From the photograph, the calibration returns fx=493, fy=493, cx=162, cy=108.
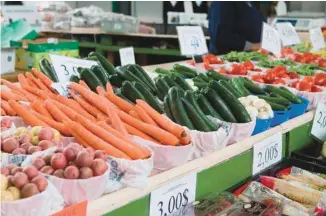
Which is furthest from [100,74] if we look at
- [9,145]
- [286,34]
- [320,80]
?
[286,34]

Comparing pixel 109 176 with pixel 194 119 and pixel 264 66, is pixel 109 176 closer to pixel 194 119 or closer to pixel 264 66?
pixel 194 119

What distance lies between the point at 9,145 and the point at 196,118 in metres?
0.73

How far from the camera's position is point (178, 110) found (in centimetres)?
191

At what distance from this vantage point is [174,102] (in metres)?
1.93

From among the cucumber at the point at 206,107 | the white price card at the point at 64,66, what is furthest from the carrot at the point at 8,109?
the cucumber at the point at 206,107

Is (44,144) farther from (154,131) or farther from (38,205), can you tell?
(154,131)

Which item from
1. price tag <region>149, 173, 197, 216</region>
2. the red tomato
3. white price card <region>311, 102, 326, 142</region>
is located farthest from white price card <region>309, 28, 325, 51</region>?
price tag <region>149, 173, 197, 216</region>

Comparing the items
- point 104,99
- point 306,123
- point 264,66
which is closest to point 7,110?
point 104,99

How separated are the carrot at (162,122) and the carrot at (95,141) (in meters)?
0.26

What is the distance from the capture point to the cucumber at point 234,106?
2066 mm

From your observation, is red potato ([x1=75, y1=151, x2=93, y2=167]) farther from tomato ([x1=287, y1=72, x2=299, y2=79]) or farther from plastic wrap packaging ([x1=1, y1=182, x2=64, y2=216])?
tomato ([x1=287, y1=72, x2=299, y2=79])

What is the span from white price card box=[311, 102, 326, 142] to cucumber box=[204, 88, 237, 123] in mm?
793

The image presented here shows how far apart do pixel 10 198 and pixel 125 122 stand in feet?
2.14

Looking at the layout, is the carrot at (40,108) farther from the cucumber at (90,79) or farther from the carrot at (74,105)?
the cucumber at (90,79)
